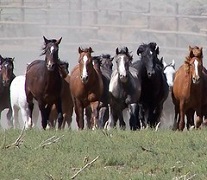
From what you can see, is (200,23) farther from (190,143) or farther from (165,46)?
(190,143)

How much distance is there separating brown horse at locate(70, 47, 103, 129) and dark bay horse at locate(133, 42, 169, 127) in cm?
109

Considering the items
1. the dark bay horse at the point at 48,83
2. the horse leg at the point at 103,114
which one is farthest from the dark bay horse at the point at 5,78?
the horse leg at the point at 103,114

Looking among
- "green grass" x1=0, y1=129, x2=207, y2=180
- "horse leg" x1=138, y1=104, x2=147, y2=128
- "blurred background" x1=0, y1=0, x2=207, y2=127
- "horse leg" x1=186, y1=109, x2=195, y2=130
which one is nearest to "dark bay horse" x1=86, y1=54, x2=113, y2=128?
"horse leg" x1=138, y1=104, x2=147, y2=128

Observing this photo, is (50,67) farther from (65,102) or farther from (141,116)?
(141,116)

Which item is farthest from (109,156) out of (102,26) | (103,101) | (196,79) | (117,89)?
(102,26)

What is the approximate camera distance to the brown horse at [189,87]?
16844 millimetres

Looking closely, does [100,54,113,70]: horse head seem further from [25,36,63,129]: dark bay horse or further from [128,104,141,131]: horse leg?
[128,104,141,131]: horse leg

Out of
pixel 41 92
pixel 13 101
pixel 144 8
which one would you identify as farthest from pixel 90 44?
pixel 41 92

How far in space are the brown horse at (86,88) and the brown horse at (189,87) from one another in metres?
1.58

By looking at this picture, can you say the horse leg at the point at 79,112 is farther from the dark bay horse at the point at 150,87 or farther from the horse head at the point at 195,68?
the horse head at the point at 195,68

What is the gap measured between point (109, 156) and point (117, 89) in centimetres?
639

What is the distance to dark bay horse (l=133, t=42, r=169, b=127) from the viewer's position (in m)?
18.6

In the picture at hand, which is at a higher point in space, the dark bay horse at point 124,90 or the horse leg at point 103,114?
the dark bay horse at point 124,90

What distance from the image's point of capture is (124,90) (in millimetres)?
17953
